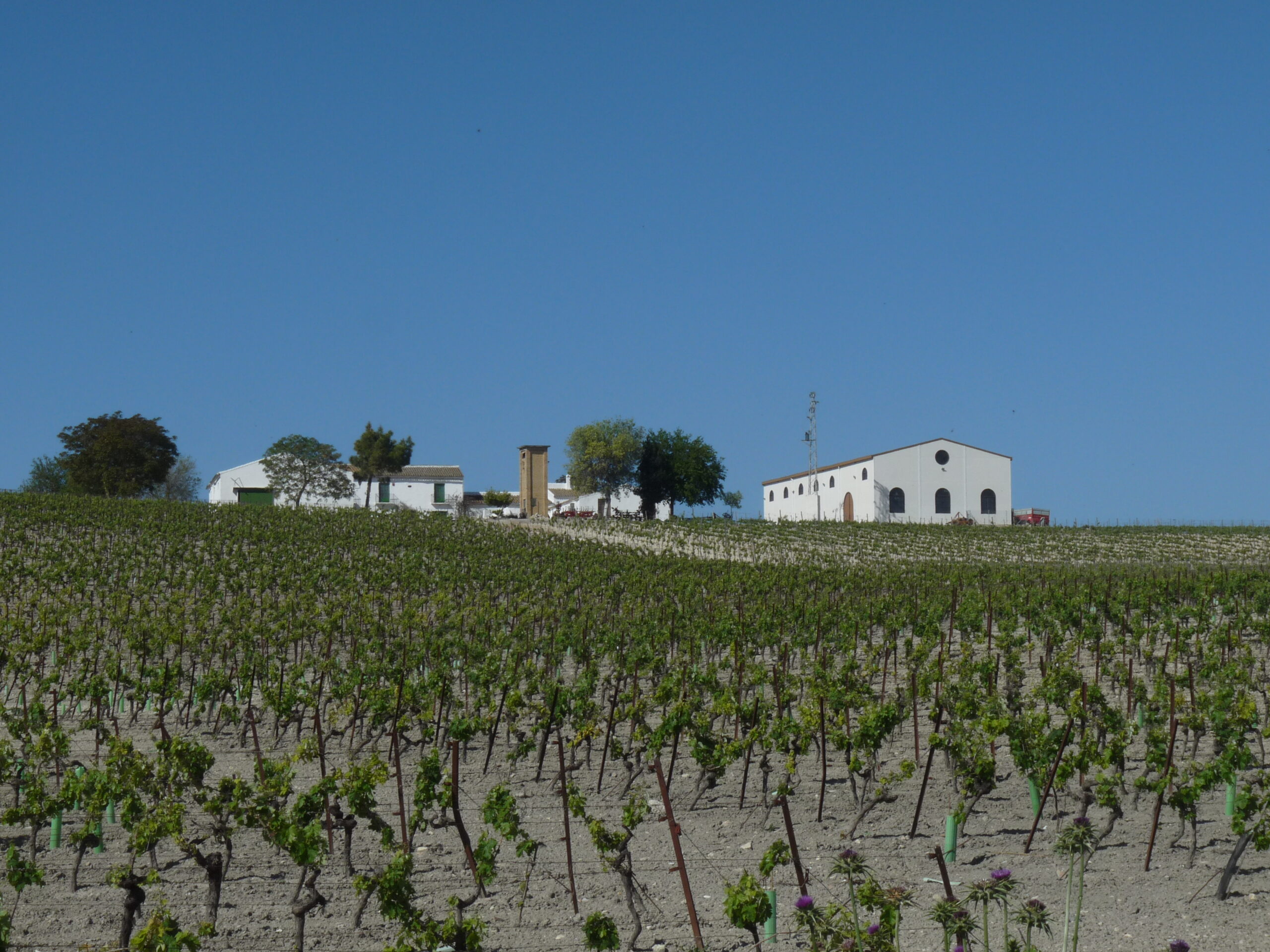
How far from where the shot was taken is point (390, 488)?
246 ft

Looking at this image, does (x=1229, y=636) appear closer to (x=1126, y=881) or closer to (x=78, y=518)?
(x=1126, y=881)

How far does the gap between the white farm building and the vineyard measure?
47.9 m

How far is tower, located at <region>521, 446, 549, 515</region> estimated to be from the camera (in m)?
59.8

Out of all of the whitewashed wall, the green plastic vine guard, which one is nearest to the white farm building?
the whitewashed wall

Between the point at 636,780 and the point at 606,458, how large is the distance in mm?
62980

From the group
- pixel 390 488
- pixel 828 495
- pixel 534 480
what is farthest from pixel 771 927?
pixel 390 488

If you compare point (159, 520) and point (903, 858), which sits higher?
point (159, 520)

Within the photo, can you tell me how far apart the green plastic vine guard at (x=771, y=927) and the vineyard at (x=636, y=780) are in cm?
2

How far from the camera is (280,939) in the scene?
5.45 metres

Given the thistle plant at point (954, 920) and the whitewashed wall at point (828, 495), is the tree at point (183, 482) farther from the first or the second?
the thistle plant at point (954, 920)

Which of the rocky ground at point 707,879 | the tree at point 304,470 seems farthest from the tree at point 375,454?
the rocky ground at point 707,879

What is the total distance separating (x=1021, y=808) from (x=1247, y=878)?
6.45 feet

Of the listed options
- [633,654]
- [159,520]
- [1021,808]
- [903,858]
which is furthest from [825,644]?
[159,520]

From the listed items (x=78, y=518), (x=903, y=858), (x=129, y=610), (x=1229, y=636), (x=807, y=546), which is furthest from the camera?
(x=807, y=546)
